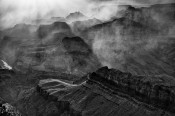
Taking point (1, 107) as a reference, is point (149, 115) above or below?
below

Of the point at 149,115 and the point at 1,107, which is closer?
the point at 1,107

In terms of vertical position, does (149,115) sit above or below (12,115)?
below

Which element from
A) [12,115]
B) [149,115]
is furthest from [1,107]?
[149,115]

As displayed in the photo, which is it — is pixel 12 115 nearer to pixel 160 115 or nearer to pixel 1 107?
pixel 1 107

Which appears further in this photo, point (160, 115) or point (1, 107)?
point (160, 115)

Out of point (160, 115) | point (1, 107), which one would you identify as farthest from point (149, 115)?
point (1, 107)

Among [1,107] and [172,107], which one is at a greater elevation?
[1,107]

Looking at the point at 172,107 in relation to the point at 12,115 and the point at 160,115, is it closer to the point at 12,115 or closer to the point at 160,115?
the point at 160,115

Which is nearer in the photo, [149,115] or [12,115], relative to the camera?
[12,115]
